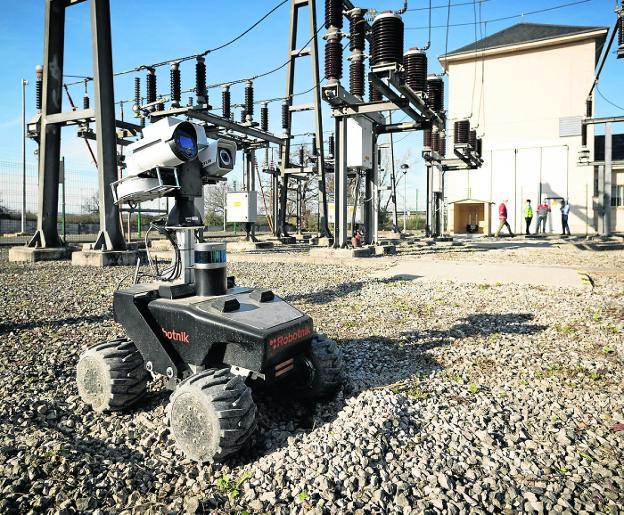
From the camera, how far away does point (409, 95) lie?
9.48 m

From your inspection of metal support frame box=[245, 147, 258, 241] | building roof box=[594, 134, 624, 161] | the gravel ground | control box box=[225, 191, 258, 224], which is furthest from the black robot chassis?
building roof box=[594, 134, 624, 161]

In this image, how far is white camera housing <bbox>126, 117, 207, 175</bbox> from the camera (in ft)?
8.70

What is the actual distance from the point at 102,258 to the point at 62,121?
11.4 feet

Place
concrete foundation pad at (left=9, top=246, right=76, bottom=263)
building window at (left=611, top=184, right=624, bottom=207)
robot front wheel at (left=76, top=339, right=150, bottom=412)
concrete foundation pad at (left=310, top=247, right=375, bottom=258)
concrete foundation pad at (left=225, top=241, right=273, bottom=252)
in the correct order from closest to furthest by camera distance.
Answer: robot front wheel at (left=76, top=339, right=150, bottom=412) → concrete foundation pad at (left=9, top=246, right=76, bottom=263) → concrete foundation pad at (left=310, top=247, right=375, bottom=258) → concrete foundation pad at (left=225, top=241, right=273, bottom=252) → building window at (left=611, top=184, right=624, bottom=207)

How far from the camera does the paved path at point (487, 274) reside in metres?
7.50

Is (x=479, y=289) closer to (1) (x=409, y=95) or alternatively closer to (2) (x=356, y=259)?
(2) (x=356, y=259)

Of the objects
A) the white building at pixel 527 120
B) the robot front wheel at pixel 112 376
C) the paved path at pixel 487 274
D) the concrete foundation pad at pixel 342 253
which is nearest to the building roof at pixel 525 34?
the white building at pixel 527 120

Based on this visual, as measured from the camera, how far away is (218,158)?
2.95 metres

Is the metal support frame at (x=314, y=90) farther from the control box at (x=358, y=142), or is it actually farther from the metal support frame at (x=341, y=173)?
the metal support frame at (x=341, y=173)

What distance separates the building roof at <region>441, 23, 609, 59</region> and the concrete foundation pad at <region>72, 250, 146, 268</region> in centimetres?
2598

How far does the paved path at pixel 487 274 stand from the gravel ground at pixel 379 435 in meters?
2.90

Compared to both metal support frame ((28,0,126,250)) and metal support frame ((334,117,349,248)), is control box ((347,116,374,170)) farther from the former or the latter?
metal support frame ((28,0,126,250))

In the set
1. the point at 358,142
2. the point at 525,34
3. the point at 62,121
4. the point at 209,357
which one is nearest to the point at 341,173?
the point at 358,142

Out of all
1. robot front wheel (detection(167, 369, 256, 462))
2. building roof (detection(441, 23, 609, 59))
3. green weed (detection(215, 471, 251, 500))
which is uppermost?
building roof (detection(441, 23, 609, 59))
